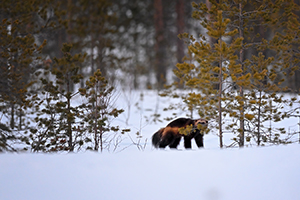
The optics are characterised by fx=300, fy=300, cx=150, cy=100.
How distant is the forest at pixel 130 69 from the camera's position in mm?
5556

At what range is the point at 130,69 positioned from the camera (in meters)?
9.72

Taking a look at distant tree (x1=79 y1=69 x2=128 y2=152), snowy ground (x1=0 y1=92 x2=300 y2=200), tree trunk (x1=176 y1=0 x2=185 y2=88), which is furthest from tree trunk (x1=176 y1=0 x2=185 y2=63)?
snowy ground (x1=0 y1=92 x2=300 y2=200)

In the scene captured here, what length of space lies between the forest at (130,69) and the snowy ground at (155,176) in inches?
34.8

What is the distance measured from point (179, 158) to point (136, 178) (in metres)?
0.77

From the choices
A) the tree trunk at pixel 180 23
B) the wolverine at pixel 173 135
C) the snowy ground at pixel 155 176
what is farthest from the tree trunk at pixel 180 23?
the snowy ground at pixel 155 176

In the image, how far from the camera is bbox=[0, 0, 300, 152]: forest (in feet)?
18.2

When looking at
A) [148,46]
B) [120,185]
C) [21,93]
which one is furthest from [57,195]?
[148,46]

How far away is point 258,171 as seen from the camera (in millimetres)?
4258

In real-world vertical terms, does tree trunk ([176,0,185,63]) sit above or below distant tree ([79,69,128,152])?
above

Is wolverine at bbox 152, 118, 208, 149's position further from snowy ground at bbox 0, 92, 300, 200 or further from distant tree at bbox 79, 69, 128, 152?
snowy ground at bbox 0, 92, 300, 200

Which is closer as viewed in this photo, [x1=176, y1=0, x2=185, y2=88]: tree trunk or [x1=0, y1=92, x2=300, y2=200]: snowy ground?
[x1=0, y1=92, x2=300, y2=200]: snowy ground

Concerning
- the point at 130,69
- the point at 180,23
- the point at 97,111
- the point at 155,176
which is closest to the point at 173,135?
the point at 97,111

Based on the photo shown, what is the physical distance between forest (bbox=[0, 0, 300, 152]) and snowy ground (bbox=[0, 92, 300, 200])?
88 centimetres

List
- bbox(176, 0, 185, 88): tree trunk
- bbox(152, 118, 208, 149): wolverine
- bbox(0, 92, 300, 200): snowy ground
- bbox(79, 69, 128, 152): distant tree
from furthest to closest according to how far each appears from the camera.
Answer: bbox(176, 0, 185, 88): tree trunk → bbox(152, 118, 208, 149): wolverine → bbox(79, 69, 128, 152): distant tree → bbox(0, 92, 300, 200): snowy ground
